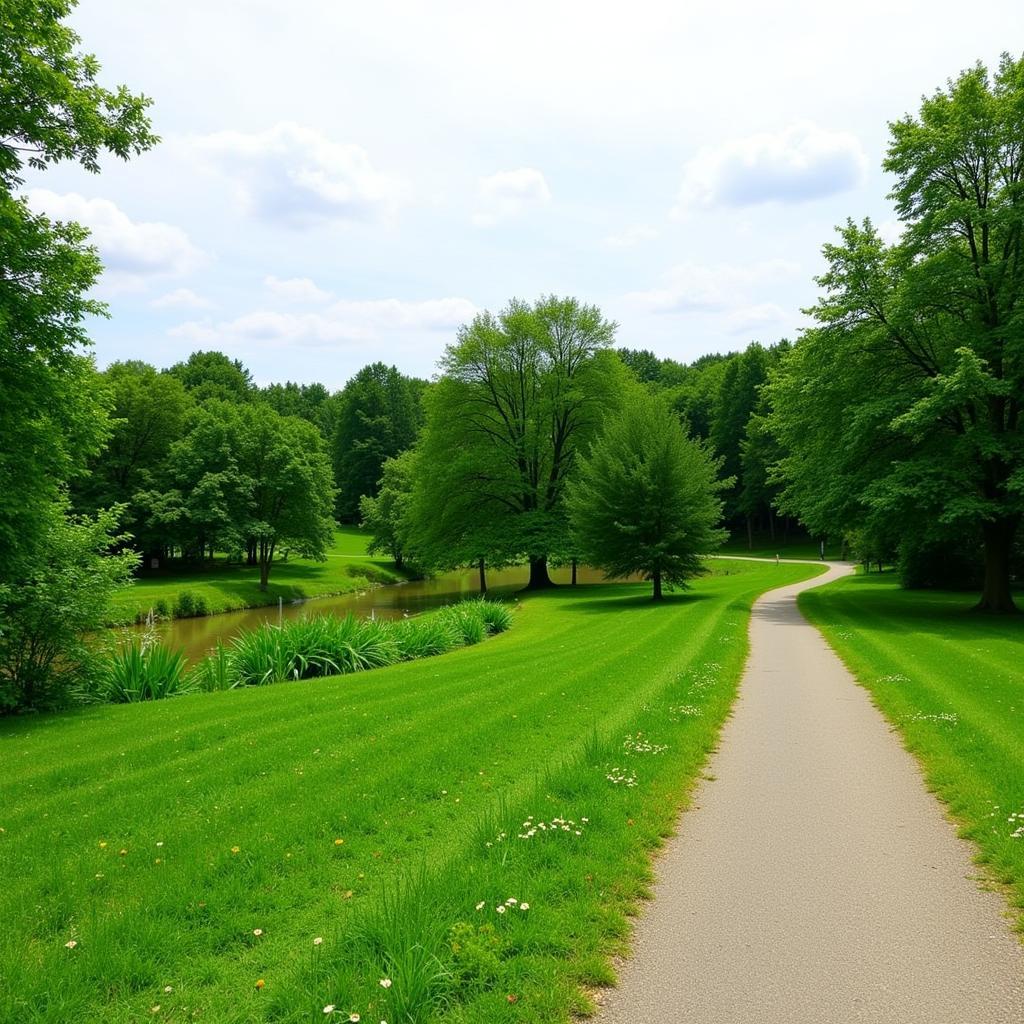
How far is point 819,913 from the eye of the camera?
14.8 feet

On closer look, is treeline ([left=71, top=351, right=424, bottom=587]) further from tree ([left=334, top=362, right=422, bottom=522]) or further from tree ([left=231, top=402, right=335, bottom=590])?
tree ([left=334, top=362, right=422, bottom=522])

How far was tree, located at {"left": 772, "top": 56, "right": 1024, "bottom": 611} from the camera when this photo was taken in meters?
21.6

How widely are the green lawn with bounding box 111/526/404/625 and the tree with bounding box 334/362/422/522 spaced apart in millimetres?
29601

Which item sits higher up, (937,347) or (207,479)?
(937,347)

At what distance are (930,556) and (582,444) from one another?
1911cm

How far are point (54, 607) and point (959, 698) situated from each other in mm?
14938

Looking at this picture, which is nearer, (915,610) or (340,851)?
(340,851)

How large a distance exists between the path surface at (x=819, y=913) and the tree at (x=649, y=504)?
21454 millimetres

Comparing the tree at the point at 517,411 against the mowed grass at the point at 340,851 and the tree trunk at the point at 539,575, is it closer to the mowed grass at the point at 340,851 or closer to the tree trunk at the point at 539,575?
the tree trunk at the point at 539,575

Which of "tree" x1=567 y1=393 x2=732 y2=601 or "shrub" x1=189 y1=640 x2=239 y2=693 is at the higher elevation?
"tree" x1=567 y1=393 x2=732 y2=601

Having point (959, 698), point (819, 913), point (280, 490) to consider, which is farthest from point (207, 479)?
point (819, 913)

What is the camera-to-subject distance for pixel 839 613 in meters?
23.5

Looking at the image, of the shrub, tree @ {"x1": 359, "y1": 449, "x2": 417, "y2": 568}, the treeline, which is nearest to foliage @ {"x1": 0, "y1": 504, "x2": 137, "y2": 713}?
the shrub

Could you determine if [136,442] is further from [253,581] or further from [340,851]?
[340,851]
